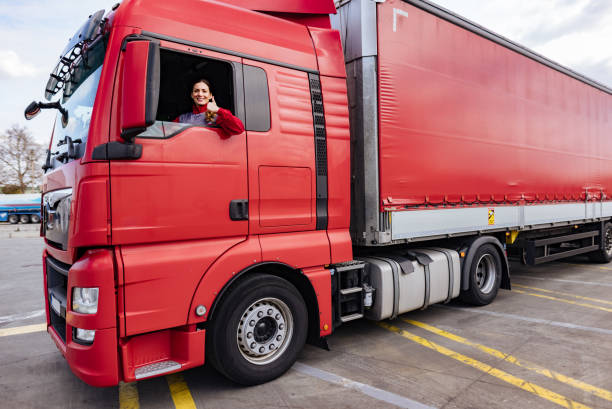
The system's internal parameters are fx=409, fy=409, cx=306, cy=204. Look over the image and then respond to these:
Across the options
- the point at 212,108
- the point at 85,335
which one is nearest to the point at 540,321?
the point at 212,108

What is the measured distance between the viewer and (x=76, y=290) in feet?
9.21

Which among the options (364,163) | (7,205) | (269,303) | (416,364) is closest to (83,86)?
(269,303)

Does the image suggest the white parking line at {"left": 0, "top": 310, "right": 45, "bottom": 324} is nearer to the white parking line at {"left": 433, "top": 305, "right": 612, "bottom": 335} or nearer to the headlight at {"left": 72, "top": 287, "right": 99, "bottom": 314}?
the headlight at {"left": 72, "top": 287, "right": 99, "bottom": 314}

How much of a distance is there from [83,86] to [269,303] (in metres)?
2.33

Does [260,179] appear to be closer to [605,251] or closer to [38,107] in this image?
[38,107]

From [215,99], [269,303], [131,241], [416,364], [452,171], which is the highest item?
[215,99]

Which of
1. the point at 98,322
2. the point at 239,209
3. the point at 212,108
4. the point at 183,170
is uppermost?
the point at 212,108

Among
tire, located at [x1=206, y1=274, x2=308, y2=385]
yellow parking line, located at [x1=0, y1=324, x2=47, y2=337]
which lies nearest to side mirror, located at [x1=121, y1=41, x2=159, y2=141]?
tire, located at [x1=206, y1=274, x2=308, y2=385]

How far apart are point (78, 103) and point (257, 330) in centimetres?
238

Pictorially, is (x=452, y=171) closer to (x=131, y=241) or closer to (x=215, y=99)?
(x=215, y=99)

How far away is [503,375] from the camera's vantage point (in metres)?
3.63

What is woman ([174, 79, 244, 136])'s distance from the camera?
316 centimetres

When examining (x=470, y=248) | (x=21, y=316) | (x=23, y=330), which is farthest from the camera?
(x=21, y=316)

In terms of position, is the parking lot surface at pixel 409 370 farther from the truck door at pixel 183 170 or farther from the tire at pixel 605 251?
the tire at pixel 605 251
